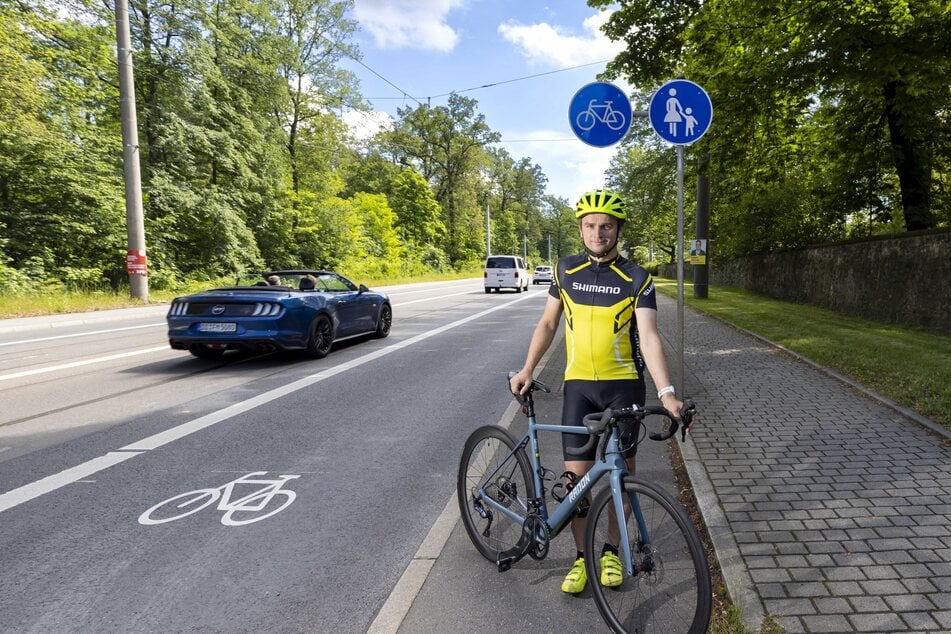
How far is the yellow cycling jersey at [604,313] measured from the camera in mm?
2662

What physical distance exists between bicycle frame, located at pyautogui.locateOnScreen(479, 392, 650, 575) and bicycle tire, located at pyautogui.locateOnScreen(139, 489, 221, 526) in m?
1.92

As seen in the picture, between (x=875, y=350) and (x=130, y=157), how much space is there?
784 inches

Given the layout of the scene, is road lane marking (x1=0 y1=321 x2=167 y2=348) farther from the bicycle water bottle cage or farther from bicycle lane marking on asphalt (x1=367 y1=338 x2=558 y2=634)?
the bicycle water bottle cage

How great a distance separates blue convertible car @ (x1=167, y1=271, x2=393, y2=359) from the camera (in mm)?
8305

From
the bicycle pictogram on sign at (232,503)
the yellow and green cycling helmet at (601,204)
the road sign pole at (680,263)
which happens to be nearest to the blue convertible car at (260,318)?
the bicycle pictogram on sign at (232,503)

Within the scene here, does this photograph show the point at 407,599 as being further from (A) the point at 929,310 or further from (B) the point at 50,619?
(A) the point at 929,310

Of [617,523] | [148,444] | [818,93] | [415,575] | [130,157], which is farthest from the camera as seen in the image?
[130,157]

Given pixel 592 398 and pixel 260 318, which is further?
pixel 260 318

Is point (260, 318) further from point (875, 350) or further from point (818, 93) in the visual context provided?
point (818, 93)

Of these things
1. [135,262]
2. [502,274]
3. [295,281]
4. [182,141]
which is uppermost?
[182,141]

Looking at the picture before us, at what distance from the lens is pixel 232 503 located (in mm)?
3854

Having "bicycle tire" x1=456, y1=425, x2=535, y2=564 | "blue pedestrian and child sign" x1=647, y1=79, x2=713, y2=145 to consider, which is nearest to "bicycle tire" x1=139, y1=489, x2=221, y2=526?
"bicycle tire" x1=456, y1=425, x2=535, y2=564

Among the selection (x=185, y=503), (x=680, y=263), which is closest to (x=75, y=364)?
(x=185, y=503)

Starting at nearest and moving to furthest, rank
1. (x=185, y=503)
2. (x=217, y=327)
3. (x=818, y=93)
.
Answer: (x=185, y=503), (x=217, y=327), (x=818, y=93)
